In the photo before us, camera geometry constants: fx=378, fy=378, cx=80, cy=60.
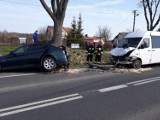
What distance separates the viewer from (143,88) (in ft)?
39.9

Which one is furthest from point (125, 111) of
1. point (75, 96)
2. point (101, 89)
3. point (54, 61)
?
point (54, 61)

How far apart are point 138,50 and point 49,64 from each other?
537 cm

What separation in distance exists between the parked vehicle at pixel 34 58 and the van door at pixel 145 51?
4.75 metres

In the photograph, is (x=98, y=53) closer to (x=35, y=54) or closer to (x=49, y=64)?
(x=49, y=64)

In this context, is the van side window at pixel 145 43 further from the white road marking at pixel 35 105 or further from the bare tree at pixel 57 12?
the white road marking at pixel 35 105

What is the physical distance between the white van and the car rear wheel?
411 centimetres

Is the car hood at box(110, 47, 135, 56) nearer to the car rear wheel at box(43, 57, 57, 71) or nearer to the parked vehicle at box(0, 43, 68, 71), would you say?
the parked vehicle at box(0, 43, 68, 71)

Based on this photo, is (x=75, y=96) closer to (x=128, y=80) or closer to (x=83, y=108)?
(x=83, y=108)

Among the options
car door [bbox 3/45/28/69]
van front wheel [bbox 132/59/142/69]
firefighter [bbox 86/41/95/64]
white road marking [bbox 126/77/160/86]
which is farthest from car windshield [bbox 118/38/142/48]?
car door [bbox 3/45/28/69]

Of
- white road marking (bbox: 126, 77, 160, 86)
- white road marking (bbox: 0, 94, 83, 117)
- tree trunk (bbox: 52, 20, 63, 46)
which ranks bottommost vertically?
white road marking (bbox: 0, 94, 83, 117)

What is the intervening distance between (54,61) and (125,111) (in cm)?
920

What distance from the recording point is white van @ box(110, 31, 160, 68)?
19.7m

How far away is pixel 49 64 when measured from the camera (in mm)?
17062

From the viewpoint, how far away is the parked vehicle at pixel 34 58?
53.5 ft
